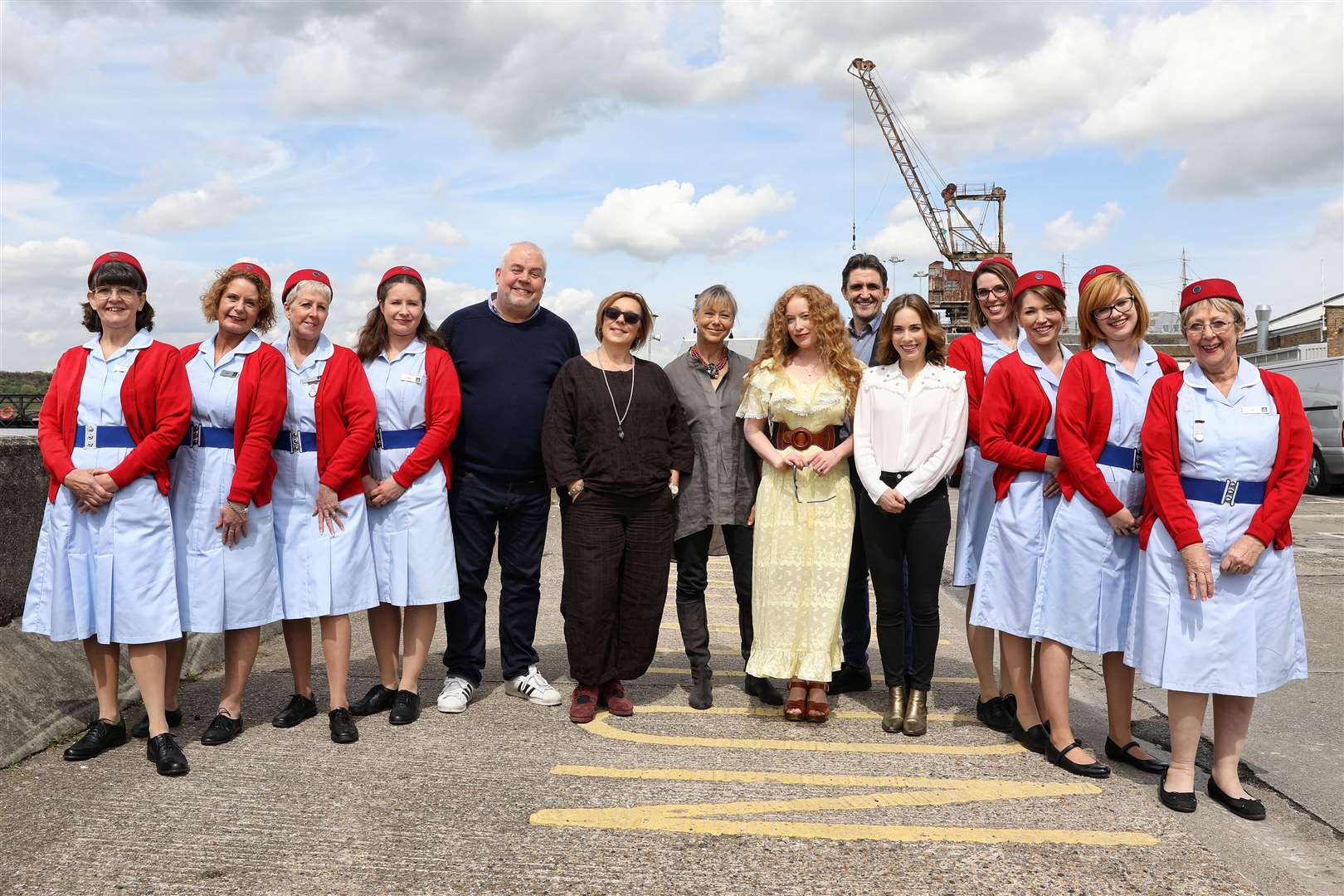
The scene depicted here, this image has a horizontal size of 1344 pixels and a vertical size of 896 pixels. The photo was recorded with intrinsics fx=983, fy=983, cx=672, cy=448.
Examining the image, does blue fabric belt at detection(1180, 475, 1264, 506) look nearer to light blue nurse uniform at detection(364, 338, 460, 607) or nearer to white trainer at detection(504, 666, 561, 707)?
white trainer at detection(504, 666, 561, 707)

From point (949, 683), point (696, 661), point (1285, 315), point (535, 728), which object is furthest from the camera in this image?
point (1285, 315)

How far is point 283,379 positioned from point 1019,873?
128 inches

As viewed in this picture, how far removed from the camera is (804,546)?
4414 mm

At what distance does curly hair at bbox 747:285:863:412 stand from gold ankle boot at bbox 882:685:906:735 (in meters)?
1.28

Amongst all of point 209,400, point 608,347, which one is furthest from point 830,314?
point 209,400

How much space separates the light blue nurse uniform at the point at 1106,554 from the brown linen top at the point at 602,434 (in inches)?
69.8

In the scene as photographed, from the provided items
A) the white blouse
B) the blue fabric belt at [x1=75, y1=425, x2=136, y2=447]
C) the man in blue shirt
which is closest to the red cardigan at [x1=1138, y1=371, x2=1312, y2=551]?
the white blouse

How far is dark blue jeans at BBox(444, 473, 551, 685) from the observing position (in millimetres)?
4660

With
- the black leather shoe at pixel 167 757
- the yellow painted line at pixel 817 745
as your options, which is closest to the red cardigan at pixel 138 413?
the black leather shoe at pixel 167 757

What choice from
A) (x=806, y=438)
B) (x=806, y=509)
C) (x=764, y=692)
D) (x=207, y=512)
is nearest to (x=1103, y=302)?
(x=806, y=438)

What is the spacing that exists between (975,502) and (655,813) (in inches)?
79.2

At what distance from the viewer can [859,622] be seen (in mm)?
4961

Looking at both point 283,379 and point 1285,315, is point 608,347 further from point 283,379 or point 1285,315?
point 1285,315

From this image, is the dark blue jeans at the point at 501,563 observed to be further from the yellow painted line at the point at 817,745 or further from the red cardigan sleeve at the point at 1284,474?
the red cardigan sleeve at the point at 1284,474
